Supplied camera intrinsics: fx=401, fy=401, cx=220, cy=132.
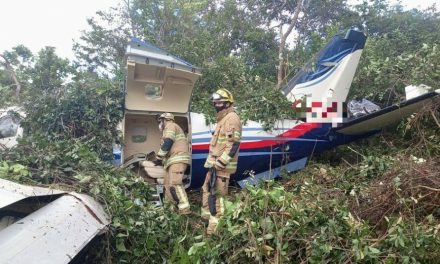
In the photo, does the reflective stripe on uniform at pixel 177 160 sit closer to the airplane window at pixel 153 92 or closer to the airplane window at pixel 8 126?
the airplane window at pixel 153 92

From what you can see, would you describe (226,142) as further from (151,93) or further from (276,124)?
(151,93)

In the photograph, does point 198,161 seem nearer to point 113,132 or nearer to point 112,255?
point 113,132

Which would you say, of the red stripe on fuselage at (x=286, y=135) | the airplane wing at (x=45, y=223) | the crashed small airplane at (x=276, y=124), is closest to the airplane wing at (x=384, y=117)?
the crashed small airplane at (x=276, y=124)

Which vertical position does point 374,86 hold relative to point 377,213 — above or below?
above

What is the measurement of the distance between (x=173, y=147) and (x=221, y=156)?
0.99m

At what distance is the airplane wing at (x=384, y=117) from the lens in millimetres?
5730

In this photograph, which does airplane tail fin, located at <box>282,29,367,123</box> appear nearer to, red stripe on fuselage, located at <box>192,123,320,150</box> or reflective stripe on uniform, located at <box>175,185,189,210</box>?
red stripe on fuselage, located at <box>192,123,320,150</box>

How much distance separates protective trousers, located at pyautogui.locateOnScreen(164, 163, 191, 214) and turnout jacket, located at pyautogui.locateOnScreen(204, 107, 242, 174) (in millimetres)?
566

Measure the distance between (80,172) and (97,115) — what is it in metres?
1.76

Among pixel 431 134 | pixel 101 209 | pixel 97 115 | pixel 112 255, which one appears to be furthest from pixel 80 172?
pixel 431 134

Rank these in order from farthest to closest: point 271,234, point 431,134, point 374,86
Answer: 1. point 374,86
2. point 431,134
3. point 271,234

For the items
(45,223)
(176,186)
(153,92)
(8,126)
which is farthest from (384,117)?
(8,126)

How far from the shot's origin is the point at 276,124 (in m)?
6.56

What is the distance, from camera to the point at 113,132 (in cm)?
628
